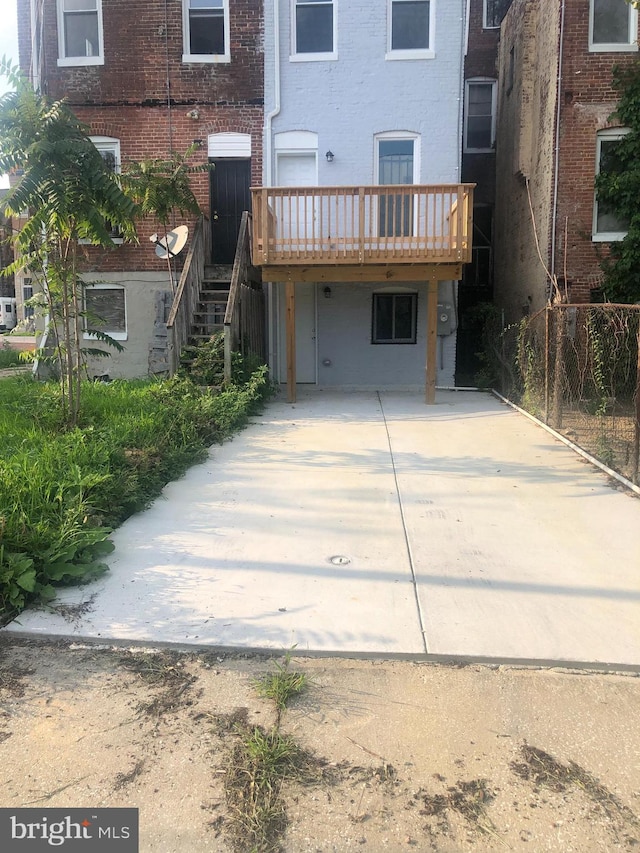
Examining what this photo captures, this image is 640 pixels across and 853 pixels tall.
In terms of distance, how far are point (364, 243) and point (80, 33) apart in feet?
26.4

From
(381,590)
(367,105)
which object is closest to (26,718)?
(381,590)

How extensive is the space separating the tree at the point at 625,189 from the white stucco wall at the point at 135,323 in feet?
28.7

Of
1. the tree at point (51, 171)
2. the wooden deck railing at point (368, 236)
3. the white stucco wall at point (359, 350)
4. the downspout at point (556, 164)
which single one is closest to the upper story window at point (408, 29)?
the downspout at point (556, 164)

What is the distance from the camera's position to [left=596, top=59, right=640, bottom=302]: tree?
11.8 m

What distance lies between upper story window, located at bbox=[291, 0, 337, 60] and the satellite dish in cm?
419

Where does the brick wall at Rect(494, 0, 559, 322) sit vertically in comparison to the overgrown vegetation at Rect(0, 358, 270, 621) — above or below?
above

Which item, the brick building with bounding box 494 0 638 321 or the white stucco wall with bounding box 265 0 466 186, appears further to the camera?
the white stucco wall with bounding box 265 0 466 186

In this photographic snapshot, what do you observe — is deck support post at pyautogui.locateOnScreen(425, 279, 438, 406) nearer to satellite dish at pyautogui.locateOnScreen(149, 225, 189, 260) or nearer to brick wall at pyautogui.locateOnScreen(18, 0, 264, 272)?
brick wall at pyautogui.locateOnScreen(18, 0, 264, 272)

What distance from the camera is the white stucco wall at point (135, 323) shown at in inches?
536

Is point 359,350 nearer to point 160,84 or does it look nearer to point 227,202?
point 227,202

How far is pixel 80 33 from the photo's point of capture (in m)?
13.5

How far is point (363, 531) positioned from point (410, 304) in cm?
956

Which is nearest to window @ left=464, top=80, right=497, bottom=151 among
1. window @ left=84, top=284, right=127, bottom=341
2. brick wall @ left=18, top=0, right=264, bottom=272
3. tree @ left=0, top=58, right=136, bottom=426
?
brick wall @ left=18, top=0, right=264, bottom=272

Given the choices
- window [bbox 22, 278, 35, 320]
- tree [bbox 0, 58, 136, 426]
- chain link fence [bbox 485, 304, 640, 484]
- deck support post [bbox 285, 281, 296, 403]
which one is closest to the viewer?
tree [bbox 0, 58, 136, 426]
